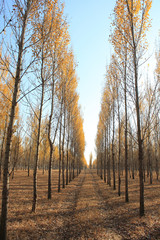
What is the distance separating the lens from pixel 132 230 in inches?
170

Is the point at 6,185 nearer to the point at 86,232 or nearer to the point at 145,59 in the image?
the point at 86,232

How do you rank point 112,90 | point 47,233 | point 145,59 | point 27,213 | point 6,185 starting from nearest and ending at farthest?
point 6,185 → point 47,233 → point 27,213 → point 145,59 → point 112,90

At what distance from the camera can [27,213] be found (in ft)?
18.3

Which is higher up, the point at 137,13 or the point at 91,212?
the point at 137,13

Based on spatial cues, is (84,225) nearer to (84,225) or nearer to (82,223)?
(84,225)

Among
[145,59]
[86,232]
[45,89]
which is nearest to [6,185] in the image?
[86,232]

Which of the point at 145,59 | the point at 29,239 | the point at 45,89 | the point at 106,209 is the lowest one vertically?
the point at 106,209

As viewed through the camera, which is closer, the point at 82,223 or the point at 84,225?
the point at 84,225

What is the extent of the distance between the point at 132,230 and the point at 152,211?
7.29 feet

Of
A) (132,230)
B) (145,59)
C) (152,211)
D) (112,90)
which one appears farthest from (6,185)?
(112,90)

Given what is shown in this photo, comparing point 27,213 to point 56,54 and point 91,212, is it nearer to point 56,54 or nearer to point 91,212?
point 91,212

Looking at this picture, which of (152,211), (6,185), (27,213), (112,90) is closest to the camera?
(6,185)

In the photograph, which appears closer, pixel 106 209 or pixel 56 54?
pixel 106 209

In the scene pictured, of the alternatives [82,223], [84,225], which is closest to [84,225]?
[84,225]
